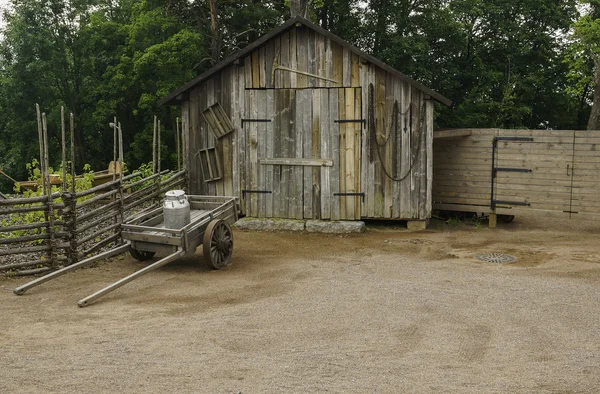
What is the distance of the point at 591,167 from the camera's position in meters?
14.5

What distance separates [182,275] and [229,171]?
546 centimetres

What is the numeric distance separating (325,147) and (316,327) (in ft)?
25.4

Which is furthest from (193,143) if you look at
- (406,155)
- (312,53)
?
(406,155)

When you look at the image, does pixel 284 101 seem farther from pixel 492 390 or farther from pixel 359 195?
pixel 492 390

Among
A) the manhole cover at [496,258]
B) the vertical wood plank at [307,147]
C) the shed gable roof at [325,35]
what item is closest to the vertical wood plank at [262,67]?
the shed gable roof at [325,35]

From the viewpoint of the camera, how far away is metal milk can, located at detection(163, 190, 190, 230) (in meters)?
10.9

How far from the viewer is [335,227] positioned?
1511 cm

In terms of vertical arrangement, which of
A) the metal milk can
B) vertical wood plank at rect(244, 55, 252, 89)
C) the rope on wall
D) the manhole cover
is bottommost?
the manhole cover

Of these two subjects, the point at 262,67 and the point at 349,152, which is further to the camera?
the point at 262,67

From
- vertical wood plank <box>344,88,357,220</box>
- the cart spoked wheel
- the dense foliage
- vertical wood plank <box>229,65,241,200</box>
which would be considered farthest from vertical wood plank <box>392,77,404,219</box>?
the dense foliage

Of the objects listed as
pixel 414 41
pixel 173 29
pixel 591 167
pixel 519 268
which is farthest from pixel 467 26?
pixel 519 268

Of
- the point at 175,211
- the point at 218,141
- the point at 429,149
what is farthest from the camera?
the point at 218,141

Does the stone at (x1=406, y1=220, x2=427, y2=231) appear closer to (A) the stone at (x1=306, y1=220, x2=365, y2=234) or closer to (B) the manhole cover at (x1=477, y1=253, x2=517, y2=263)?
(A) the stone at (x1=306, y1=220, x2=365, y2=234)

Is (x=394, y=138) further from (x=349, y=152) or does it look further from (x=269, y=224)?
(x=269, y=224)
